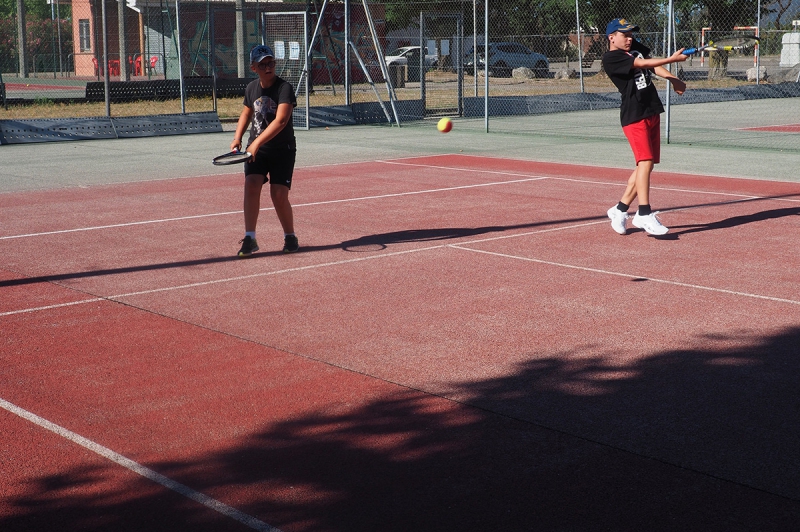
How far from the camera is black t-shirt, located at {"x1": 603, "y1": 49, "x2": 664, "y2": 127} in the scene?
9.64 m

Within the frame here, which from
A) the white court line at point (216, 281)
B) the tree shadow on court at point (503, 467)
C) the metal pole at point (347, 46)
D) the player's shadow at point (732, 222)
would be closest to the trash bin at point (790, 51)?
the metal pole at point (347, 46)

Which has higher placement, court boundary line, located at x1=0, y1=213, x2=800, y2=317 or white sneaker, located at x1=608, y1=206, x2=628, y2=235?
white sneaker, located at x1=608, y1=206, x2=628, y2=235

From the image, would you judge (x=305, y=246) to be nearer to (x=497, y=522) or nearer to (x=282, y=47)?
(x=497, y=522)

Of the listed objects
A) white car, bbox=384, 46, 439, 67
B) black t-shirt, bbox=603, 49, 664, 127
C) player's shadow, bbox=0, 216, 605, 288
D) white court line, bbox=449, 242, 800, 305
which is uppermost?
white car, bbox=384, 46, 439, 67

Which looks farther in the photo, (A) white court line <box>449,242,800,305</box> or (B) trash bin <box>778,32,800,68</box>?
(B) trash bin <box>778,32,800,68</box>

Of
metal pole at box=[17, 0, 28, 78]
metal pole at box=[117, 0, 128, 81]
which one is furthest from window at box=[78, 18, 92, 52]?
metal pole at box=[117, 0, 128, 81]

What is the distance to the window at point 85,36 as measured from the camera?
41188 mm

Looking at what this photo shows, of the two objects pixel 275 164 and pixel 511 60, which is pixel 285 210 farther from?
pixel 511 60

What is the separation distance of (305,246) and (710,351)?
4565 millimetres

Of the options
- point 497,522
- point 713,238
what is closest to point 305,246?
point 713,238

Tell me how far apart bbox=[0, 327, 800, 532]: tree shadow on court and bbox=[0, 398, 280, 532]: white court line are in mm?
45

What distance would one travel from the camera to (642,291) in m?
7.52

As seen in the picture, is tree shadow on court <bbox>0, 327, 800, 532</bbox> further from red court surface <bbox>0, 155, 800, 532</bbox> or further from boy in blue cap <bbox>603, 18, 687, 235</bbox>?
boy in blue cap <bbox>603, 18, 687, 235</bbox>

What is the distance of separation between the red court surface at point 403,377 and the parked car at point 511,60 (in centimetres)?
2976
